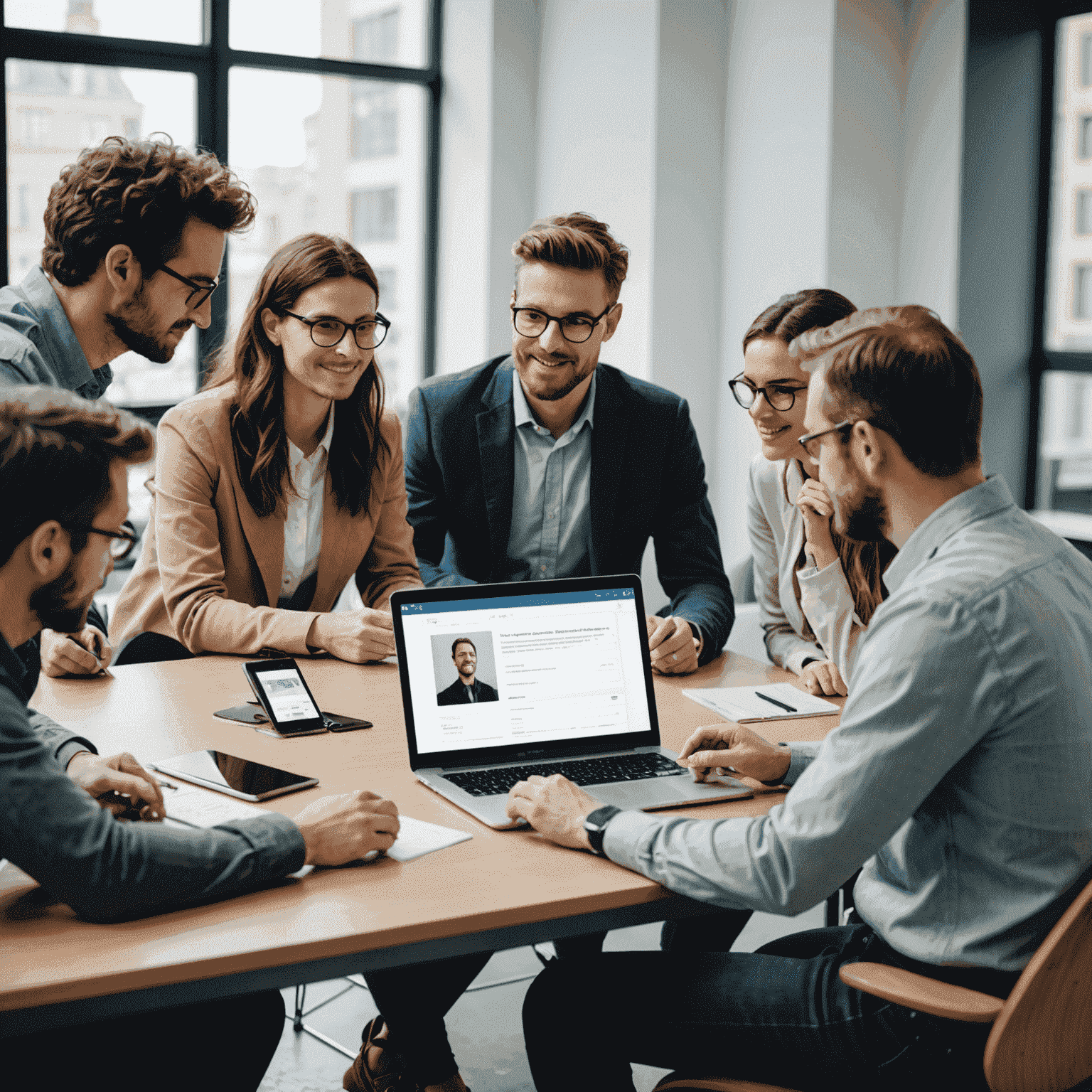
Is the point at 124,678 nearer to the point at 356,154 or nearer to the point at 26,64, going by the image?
the point at 26,64

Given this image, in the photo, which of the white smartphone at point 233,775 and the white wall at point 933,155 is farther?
the white wall at point 933,155

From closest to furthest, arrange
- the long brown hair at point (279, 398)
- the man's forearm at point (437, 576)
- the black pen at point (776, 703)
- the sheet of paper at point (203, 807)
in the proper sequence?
the sheet of paper at point (203, 807) → the black pen at point (776, 703) → the long brown hair at point (279, 398) → the man's forearm at point (437, 576)

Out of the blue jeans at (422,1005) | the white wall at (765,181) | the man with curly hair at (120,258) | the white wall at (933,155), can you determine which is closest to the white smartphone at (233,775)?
the blue jeans at (422,1005)

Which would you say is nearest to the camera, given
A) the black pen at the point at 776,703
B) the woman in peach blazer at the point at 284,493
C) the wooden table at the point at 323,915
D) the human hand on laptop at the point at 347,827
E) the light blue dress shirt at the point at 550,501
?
the wooden table at the point at 323,915

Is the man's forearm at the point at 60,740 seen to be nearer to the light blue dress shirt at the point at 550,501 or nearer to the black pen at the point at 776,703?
the black pen at the point at 776,703

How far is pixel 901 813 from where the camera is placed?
4.56ft

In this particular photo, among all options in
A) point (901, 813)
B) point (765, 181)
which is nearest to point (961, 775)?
point (901, 813)

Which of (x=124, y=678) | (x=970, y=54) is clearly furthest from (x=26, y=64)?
(x=970, y=54)

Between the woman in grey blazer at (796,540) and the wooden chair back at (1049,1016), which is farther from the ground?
the woman in grey blazer at (796,540)

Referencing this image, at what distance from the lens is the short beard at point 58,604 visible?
4.53ft

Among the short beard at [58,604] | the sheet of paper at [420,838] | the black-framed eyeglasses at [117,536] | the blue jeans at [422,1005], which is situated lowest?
the blue jeans at [422,1005]

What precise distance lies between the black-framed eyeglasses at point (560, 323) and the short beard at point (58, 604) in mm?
1617

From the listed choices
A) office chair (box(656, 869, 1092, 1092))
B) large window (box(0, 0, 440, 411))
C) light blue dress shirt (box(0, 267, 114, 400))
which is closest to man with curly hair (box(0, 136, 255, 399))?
light blue dress shirt (box(0, 267, 114, 400))

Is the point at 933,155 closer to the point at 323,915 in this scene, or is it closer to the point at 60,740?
the point at 60,740
